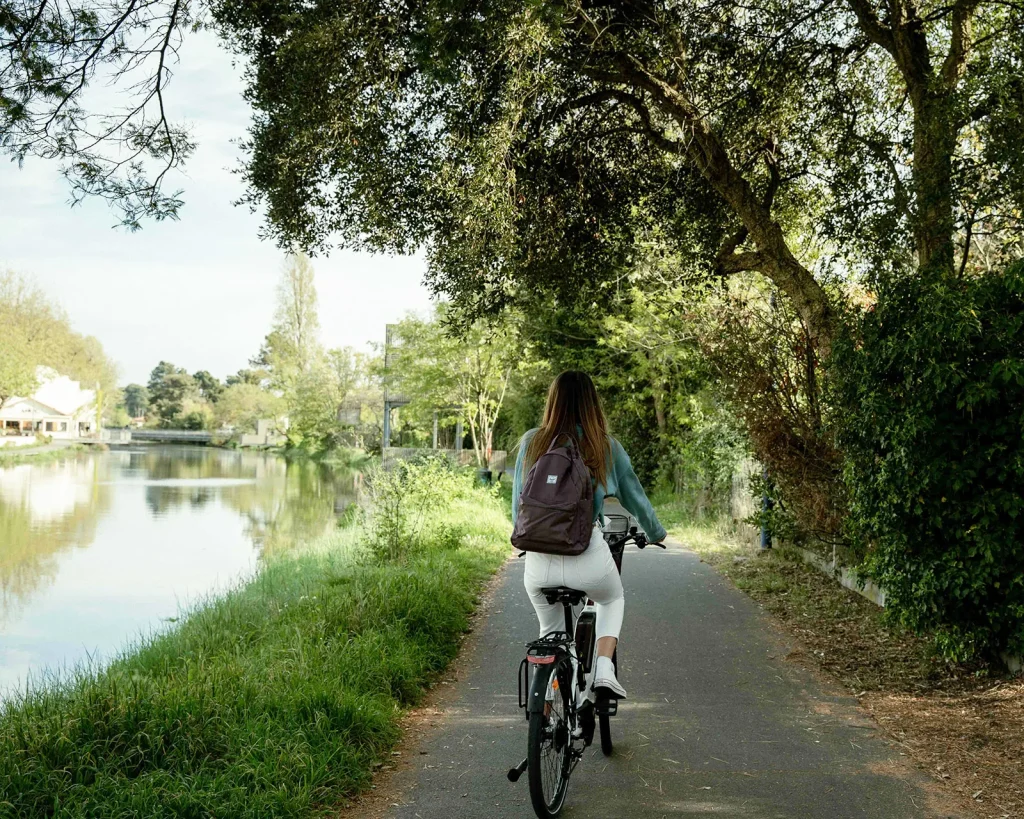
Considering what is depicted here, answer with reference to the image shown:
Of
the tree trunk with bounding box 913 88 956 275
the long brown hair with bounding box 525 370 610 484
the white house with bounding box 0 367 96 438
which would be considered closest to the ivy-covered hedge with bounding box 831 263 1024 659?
the tree trunk with bounding box 913 88 956 275

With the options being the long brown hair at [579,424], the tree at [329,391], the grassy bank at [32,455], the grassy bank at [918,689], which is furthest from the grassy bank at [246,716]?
the grassy bank at [32,455]

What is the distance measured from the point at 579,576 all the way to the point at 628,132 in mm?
8463

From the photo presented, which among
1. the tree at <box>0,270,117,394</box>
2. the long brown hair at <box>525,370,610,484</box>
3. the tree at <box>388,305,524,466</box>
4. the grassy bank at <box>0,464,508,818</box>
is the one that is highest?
the tree at <box>0,270,117,394</box>

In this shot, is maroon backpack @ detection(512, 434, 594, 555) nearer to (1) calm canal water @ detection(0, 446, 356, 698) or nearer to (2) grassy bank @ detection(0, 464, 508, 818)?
(2) grassy bank @ detection(0, 464, 508, 818)

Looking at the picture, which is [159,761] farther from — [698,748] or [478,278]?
[478,278]

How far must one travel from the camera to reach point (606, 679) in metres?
4.19

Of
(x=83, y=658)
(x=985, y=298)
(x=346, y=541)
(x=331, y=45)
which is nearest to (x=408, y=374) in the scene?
(x=346, y=541)

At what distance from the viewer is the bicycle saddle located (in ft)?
13.3

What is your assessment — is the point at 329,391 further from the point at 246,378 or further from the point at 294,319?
the point at 246,378

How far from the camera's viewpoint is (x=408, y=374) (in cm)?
2961

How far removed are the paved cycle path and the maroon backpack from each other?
121 centimetres

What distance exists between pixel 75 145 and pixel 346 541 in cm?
979

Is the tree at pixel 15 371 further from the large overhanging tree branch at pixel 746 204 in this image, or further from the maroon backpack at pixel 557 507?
the maroon backpack at pixel 557 507

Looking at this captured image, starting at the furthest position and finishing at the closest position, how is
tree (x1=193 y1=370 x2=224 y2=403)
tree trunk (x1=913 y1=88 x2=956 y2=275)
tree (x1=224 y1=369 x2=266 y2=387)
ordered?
tree (x1=193 y1=370 x2=224 y2=403) → tree (x1=224 y1=369 x2=266 y2=387) → tree trunk (x1=913 y1=88 x2=956 y2=275)
